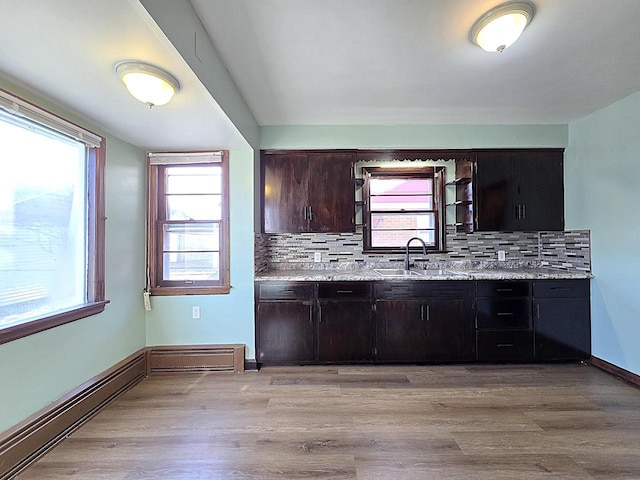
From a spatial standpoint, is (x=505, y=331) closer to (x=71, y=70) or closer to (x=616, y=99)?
(x=616, y=99)

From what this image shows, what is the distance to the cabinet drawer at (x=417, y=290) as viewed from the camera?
2.95 meters

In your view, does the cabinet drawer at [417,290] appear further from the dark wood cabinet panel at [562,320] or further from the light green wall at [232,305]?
the light green wall at [232,305]

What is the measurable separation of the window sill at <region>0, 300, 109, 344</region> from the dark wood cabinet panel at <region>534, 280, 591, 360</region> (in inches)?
147

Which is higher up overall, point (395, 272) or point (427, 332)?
point (395, 272)

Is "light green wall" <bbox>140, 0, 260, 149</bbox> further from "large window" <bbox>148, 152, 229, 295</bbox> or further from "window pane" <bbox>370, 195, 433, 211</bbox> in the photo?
"window pane" <bbox>370, 195, 433, 211</bbox>

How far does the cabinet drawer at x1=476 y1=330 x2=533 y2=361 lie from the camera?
295 centimetres

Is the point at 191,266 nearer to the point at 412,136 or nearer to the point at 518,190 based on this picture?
the point at 412,136

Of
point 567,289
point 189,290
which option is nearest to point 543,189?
point 567,289

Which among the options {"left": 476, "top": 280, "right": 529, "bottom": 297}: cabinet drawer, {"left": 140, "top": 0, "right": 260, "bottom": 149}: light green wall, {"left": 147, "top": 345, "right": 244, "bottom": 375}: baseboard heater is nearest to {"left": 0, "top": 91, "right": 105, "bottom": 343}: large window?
{"left": 147, "top": 345, "right": 244, "bottom": 375}: baseboard heater

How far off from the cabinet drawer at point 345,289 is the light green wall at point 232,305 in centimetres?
71

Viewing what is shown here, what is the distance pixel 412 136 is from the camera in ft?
10.5

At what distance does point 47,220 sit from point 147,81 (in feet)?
3.87

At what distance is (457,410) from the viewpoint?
2.21 m

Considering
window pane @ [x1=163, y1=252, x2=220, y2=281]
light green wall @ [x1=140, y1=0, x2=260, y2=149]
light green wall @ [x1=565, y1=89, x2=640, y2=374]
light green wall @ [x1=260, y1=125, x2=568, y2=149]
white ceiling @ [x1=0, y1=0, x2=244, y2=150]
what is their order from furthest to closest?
light green wall @ [x1=260, y1=125, x2=568, y2=149], window pane @ [x1=163, y1=252, x2=220, y2=281], light green wall @ [x1=565, y1=89, x2=640, y2=374], light green wall @ [x1=140, y1=0, x2=260, y2=149], white ceiling @ [x1=0, y1=0, x2=244, y2=150]
